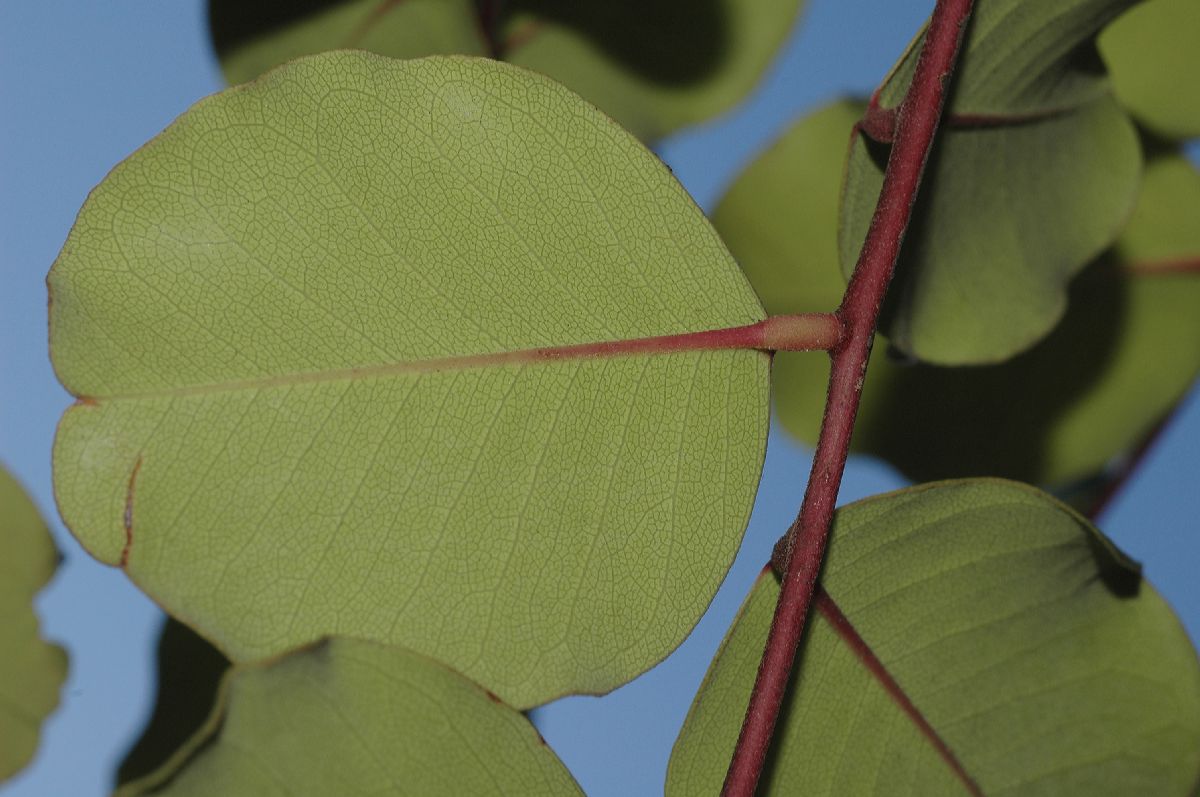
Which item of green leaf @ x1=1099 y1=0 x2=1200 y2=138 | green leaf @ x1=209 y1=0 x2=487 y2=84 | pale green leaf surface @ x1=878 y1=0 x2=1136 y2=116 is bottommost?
green leaf @ x1=1099 y1=0 x2=1200 y2=138

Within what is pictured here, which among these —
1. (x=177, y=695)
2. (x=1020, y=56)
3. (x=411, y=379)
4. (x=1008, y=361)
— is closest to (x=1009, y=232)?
(x=1020, y=56)

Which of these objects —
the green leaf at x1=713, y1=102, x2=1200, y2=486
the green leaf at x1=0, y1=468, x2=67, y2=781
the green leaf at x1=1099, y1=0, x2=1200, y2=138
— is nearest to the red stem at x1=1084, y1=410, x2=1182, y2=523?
the green leaf at x1=713, y1=102, x2=1200, y2=486

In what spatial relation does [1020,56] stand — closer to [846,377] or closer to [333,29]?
[846,377]

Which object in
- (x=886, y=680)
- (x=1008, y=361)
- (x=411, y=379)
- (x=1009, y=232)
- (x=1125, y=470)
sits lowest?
(x=1125, y=470)

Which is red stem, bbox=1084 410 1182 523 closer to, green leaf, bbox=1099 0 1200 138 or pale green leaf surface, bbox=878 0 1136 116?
green leaf, bbox=1099 0 1200 138

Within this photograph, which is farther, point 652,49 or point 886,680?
point 652,49

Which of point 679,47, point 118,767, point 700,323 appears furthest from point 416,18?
point 118,767

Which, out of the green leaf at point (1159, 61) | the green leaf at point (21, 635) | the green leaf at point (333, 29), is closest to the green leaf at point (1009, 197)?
the green leaf at point (1159, 61)
